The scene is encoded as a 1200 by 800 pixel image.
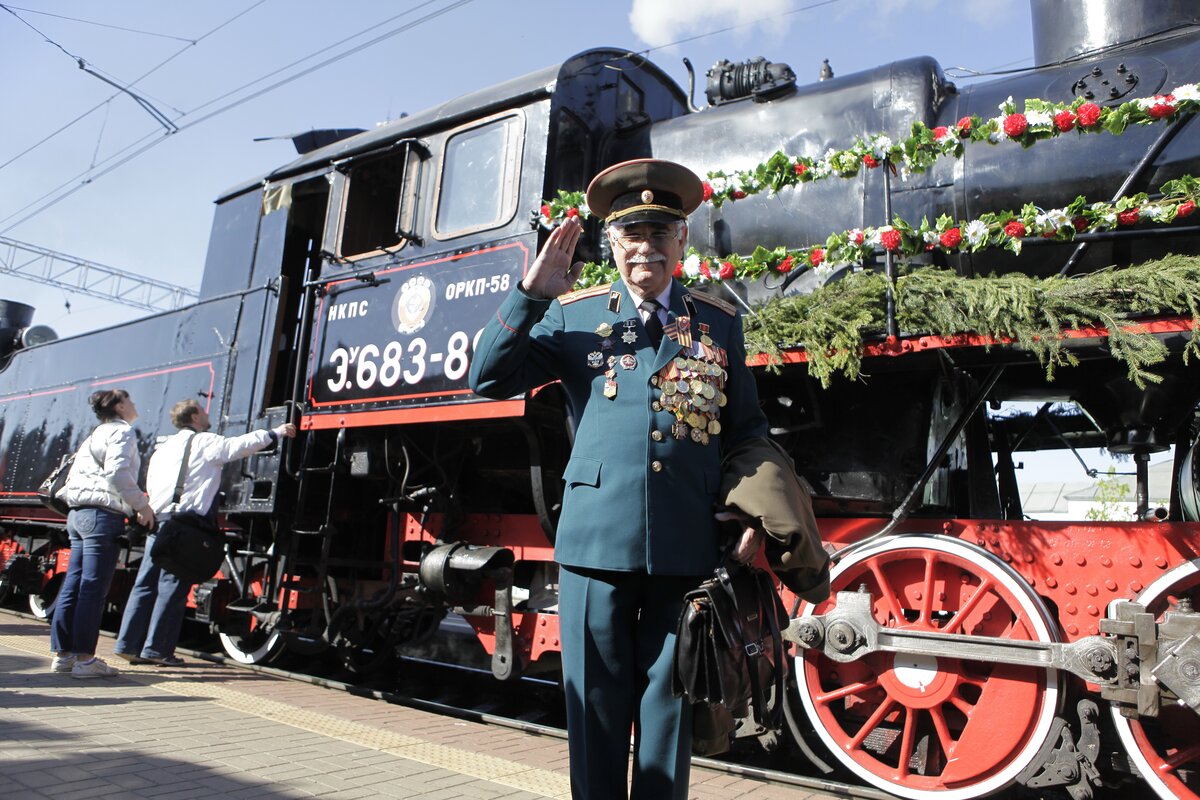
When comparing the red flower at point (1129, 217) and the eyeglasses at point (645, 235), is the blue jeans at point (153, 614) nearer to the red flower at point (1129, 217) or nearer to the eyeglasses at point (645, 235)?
the eyeglasses at point (645, 235)

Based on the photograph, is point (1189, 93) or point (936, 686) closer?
point (1189, 93)

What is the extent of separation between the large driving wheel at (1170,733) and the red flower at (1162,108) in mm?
1526

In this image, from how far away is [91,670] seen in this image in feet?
14.4

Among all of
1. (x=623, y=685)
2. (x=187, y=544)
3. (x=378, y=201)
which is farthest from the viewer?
(x=378, y=201)

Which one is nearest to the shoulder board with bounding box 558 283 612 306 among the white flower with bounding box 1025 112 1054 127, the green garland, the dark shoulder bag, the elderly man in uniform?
the elderly man in uniform

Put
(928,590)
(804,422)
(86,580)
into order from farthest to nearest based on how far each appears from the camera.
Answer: (86,580), (804,422), (928,590)

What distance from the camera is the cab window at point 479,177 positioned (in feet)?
14.4

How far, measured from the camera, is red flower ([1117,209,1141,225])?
2961mm

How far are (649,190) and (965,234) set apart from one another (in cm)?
169

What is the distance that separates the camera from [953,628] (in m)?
3.11

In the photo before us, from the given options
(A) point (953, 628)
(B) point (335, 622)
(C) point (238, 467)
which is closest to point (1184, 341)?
(A) point (953, 628)

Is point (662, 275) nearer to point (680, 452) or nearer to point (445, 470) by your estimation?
point (680, 452)

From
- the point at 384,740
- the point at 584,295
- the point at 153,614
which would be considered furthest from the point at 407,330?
the point at 584,295

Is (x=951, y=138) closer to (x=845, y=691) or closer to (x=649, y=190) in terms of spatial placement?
(x=649, y=190)
